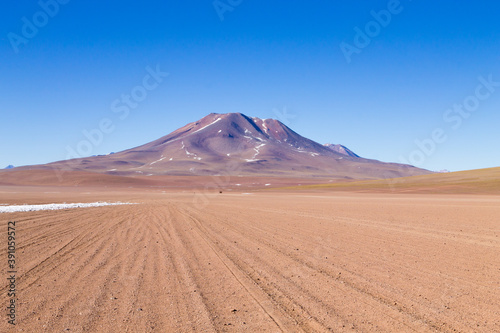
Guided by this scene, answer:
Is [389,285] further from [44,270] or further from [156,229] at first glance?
[156,229]

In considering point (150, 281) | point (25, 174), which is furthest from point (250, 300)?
point (25, 174)

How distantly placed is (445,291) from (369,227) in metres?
9.99

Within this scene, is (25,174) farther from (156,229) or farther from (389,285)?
(389,285)

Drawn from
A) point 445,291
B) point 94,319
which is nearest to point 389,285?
point 445,291

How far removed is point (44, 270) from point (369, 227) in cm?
1295

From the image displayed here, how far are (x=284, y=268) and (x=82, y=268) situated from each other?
15.4 feet

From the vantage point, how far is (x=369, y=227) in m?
17.4

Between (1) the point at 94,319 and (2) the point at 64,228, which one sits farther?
(2) the point at 64,228

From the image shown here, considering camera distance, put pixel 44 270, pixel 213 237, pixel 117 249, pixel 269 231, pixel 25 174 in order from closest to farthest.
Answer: pixel 44 270 → pixel 117 249 → pixel 213 237 → pixel 269 231 → pixel 25 174

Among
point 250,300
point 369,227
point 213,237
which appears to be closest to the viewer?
point 250,300

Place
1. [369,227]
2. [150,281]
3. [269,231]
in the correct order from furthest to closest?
[369,227] < [269,231] < [150,281]

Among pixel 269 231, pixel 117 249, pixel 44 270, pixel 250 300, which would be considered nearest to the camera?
pixel 250 300

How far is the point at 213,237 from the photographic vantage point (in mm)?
14250

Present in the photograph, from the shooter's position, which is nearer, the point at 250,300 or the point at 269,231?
the point at 250,300
